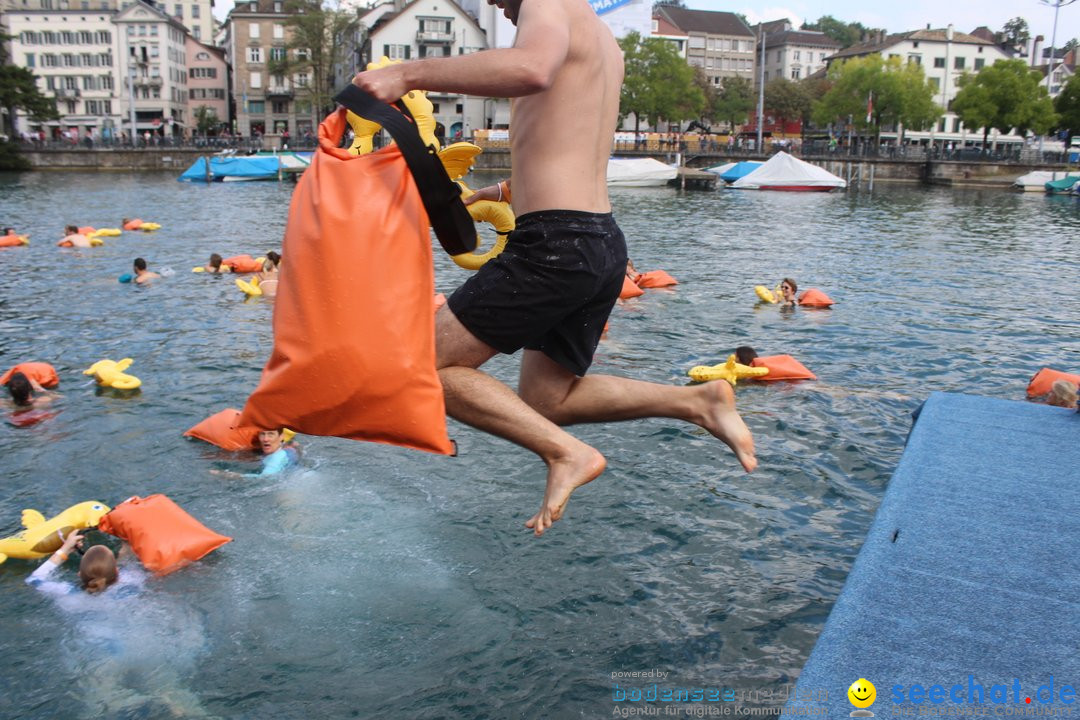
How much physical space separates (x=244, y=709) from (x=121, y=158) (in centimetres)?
7343

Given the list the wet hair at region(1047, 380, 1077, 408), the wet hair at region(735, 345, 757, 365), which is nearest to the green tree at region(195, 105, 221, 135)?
the wet hair at region(735, 345, 757, 365)

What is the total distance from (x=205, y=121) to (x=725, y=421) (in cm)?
10435

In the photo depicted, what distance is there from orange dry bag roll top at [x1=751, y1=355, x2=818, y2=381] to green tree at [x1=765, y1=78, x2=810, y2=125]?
104688 mm

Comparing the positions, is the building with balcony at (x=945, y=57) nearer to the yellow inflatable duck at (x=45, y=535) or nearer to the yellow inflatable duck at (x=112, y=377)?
the yellow inflatable duck at (x=112, y=377)

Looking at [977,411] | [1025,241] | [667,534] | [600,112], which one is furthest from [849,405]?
[1025,241]

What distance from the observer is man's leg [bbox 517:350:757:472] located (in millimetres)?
4496

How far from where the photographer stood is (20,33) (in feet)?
326

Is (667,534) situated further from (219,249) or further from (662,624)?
(219,249)

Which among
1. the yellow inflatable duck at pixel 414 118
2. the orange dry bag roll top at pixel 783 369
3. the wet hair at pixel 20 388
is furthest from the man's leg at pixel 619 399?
the wet hair at pixel 20 388

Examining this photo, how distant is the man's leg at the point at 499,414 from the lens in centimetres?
394

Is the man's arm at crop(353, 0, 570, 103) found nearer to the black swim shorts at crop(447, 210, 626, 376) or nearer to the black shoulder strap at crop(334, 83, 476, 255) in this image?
the black shoulder strap at crop(334, 83, 476, 255)

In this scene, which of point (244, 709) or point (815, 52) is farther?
point (815, 52)

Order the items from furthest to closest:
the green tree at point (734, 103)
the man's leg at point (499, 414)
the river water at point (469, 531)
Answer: the green tree at point (734, 103), the river water at point (469, 531), the man's leg at point (499, 414)

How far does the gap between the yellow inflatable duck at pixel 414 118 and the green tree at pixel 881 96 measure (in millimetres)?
86641
